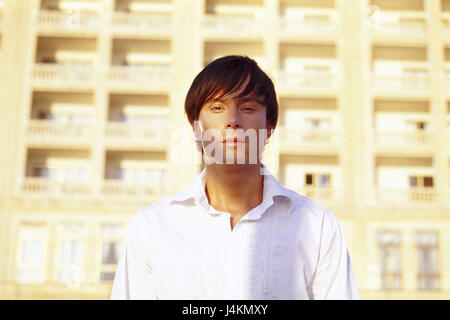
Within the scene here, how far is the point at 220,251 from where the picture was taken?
212cm

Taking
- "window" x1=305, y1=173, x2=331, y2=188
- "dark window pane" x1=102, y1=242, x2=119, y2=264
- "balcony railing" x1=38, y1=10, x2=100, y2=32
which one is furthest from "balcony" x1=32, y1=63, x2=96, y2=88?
"window" x1=305, y1=173, x2=331, y2=188

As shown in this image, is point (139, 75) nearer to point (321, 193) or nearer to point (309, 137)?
point (309, 137)

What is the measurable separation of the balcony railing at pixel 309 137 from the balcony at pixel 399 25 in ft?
18.2

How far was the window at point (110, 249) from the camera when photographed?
2305 centimetres

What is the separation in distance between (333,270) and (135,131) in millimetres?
23380

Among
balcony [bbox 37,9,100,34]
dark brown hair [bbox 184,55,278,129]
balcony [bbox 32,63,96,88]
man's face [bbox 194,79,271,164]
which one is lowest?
man's face [bbox 194,79,271,164]

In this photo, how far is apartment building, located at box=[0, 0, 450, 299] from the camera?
23328mm

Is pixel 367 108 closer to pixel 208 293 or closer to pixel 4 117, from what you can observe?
pixel 4 117

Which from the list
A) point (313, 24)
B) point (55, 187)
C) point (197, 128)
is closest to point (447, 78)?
point (313, 24)

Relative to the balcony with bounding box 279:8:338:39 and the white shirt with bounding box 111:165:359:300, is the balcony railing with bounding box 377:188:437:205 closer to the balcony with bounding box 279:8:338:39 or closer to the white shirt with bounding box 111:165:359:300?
the balcony with bounding box 279:8:338:39

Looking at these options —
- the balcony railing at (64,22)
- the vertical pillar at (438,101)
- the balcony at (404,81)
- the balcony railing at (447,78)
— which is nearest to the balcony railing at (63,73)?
the balcony railing at (64,22)

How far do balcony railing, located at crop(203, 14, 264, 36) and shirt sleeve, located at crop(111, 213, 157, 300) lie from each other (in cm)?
2443

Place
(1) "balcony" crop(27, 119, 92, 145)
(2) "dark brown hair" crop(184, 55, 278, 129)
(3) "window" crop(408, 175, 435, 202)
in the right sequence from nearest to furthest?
1. (2) "dark brown hair" crop(184, 55, 278, 129)
2. (3) "window" crop(408, 175, 435, 202)
3. (1) "balcony" crop(27, 119, 92, 145)
